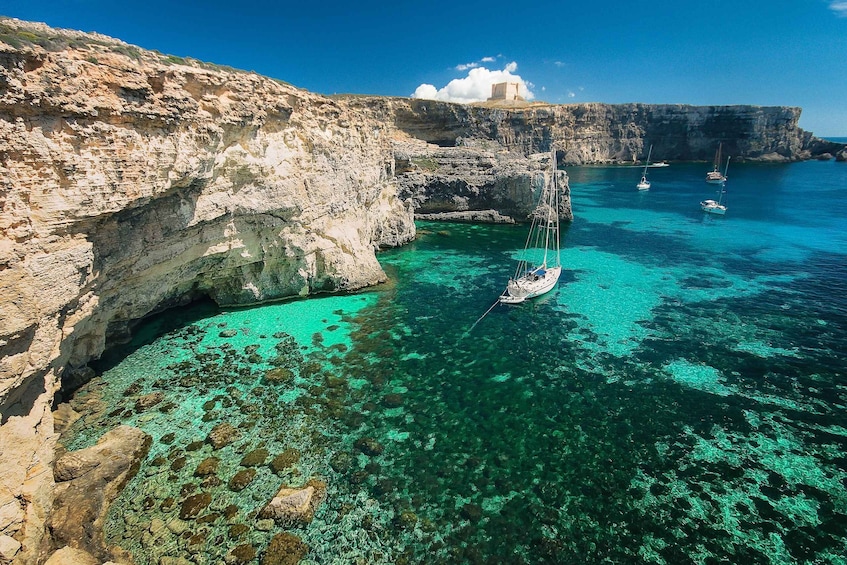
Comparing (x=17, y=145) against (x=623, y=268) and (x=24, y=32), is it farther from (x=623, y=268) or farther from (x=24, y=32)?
(x=623, y=268)

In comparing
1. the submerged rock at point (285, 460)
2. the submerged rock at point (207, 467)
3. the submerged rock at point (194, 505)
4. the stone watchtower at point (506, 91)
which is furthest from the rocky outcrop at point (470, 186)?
the stone watchtower at point (506, 91)

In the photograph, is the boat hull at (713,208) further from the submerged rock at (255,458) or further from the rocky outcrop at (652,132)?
the submerged rock at (255,458)

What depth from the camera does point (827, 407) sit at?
57.1 ft

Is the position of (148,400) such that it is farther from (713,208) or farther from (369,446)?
(713,208)

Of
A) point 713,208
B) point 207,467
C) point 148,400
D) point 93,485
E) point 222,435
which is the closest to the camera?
point 93,485

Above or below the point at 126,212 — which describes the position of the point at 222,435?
below

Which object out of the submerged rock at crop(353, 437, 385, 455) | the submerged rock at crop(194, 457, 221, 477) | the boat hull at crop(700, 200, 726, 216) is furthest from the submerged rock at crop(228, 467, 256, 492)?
the boat hull at crop(700, 200, 726, 216)

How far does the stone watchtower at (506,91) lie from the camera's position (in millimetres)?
126812

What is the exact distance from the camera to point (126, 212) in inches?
668

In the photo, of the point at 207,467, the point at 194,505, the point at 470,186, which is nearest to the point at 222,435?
the point at 207,467

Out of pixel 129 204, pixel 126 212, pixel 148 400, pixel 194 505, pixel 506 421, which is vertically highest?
pixel 129 204

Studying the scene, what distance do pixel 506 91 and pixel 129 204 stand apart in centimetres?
12867

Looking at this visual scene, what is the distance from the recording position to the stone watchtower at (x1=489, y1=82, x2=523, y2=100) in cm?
12681

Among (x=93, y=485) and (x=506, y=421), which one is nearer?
(x=93, y=485)
